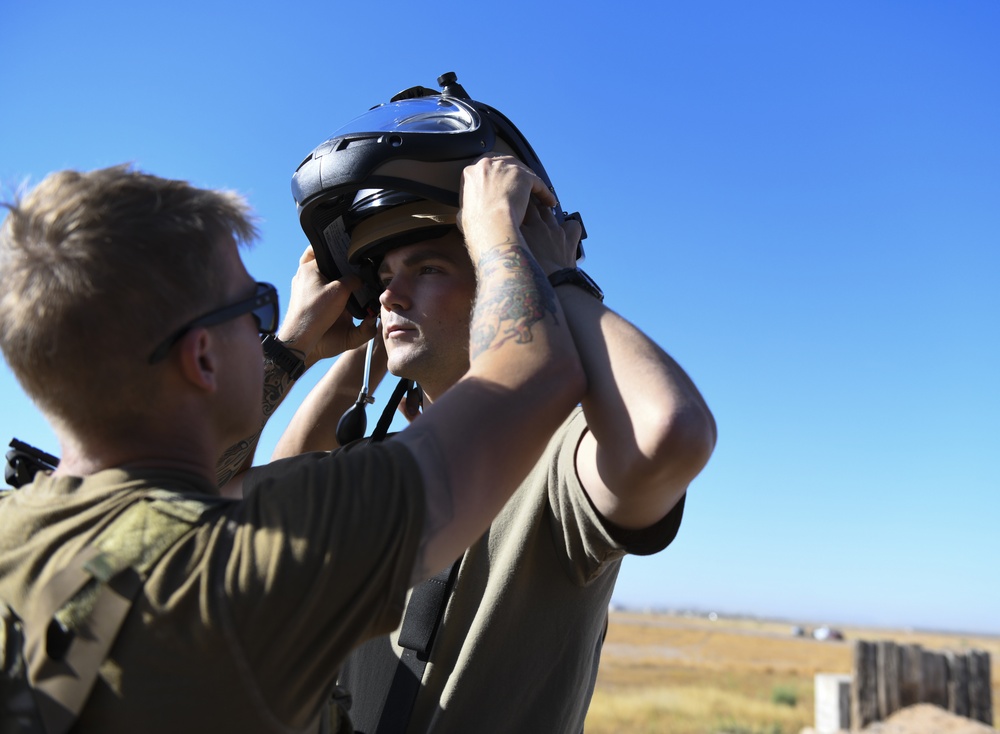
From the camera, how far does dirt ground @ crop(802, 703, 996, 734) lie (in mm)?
8518

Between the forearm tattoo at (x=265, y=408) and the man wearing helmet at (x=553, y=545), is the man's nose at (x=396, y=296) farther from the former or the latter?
the forearm tattoo at (x=265, y=408)

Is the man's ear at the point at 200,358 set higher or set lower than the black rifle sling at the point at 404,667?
higher

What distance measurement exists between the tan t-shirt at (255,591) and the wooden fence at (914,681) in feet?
30.1

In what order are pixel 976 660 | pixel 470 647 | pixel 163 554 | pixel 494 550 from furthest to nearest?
pixel 976 660 < pixel 494 550 < pixel 470 647 < pixel 163 554

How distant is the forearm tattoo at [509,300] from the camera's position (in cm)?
189

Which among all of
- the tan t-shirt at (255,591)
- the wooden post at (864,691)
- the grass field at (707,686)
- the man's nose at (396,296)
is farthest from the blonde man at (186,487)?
the grass field at (707,686)

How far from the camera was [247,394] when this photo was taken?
5.98 ft

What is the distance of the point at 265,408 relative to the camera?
3295 mm

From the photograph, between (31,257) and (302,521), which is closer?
(302,521)

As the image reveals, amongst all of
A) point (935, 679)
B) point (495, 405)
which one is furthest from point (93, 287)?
point (935, 679)

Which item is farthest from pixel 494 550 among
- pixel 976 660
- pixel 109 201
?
pixel 976 660

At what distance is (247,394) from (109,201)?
17.6 inches

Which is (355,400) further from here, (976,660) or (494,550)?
(976,660)

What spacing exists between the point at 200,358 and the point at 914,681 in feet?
32.3
